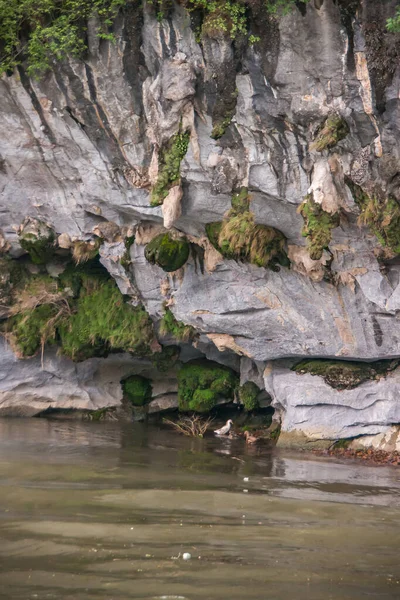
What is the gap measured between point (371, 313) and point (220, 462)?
4021 millimetres

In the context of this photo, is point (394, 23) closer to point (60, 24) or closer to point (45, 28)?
point (60, 24)

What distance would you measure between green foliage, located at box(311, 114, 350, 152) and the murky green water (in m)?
5.24

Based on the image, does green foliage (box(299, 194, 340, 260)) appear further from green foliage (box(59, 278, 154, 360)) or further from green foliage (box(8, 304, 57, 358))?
green foliage (box(8, 304, 57, 358))

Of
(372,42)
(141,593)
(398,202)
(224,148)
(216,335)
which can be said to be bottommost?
(141,593)

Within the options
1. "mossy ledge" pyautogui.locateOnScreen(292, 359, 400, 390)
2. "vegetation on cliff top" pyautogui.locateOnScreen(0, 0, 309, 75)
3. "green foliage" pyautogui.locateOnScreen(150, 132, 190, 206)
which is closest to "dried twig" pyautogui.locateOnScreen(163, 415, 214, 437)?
"mossy ledge" pyautogui.locateOnScreen(292, 359, 400, 390)

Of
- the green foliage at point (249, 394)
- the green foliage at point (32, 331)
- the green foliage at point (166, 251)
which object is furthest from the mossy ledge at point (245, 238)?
the green foliage at point (32, 331)

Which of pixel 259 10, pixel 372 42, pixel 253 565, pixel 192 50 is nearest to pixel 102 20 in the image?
pixel 192 50

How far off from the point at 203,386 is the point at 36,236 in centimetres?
532

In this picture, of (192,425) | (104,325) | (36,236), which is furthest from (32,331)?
(192,425)

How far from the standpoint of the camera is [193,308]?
15383 mm

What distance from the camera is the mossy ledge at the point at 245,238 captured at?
1280 centimetres

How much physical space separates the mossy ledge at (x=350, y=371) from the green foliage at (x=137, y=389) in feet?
18.4

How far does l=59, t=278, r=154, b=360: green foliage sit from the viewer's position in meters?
16.9

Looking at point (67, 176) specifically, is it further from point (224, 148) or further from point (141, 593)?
point (141, 593)
